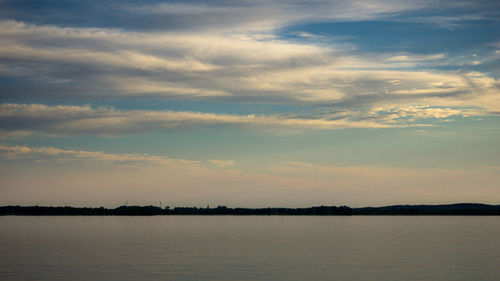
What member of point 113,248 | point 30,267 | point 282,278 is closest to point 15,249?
point 113,248

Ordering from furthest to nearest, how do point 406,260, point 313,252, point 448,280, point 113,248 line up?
1. point 113,248
2. point 313,252
3. point 406,260
4. point 448,280

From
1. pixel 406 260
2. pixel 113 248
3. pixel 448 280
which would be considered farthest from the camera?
pixel 113 248

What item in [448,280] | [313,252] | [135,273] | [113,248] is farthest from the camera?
[113,248]

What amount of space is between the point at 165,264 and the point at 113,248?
2375cm

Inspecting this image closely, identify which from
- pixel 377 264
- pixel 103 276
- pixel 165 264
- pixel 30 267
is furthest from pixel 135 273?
pixel 377 264

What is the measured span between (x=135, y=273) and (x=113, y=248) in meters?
29.3

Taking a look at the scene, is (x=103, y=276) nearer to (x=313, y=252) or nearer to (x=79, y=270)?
(x=79, y=270)

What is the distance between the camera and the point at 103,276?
47938mm

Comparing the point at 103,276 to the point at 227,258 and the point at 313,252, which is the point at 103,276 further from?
the point at 313,252

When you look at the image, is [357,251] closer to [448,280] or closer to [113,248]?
[448,280]

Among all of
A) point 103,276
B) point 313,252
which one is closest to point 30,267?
point 103,276

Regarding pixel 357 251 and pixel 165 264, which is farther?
pixel 357 251

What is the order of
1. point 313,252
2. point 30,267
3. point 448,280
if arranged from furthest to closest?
point 313,252 → point 30,267 → point 448,280

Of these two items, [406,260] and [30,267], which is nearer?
[30,267]
